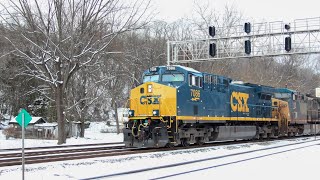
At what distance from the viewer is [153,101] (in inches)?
764

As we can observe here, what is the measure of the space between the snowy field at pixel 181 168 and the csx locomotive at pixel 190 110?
7.38 feet

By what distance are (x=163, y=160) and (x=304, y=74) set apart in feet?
255

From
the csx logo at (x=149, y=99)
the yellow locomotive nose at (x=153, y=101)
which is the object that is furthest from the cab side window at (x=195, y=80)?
the csx logo at (x=149, y=99)

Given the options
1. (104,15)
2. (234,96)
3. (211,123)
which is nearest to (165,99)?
(211,123)

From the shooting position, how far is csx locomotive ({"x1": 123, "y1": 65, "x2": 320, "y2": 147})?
19031 mm

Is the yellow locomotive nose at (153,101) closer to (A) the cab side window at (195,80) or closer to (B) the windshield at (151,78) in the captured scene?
(B) the windshield at (151,78)

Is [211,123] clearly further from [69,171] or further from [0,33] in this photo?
[0,33]

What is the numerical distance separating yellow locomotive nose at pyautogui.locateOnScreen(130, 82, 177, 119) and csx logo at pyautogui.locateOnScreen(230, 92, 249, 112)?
6395mm

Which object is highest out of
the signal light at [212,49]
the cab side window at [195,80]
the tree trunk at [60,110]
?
the signal light at [212,49]

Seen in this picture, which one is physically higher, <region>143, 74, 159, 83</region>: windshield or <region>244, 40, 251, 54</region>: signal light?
<region>244, 40, 251, 54</region>: signal light

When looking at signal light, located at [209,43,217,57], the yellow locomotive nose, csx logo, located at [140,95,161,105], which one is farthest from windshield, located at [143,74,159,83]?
signal light, located at [209,43,217,57]

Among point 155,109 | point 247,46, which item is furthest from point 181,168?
point 247,46

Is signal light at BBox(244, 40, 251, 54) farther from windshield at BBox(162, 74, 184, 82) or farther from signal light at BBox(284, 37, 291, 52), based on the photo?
windshield at BBox(162, 74, 184, 82)

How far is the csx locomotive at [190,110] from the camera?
1903 cm
